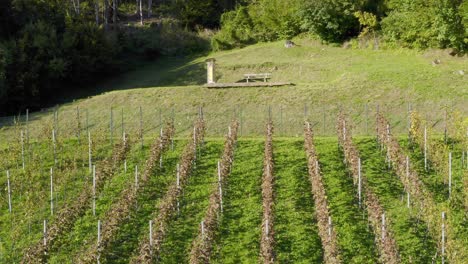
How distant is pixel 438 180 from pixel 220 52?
104ft

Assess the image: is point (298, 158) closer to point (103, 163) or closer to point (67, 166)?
point (103, 163)

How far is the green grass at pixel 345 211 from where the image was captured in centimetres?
1867

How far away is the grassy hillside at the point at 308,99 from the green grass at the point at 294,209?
4.43m

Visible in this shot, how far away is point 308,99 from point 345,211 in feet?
47.1

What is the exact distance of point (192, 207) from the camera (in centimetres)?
2236

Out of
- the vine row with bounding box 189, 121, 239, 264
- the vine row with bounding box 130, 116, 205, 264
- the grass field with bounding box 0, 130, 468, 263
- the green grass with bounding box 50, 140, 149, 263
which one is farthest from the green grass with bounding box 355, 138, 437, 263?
the green grass with bounding box 50, 140, 149, 263

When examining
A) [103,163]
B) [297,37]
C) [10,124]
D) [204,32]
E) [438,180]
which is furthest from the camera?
[204,32]

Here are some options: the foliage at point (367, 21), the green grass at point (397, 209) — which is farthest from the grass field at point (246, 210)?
the foliage at point (367, 21)

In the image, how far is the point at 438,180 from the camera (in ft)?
76.8

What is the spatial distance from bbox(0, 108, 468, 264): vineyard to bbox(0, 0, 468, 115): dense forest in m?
13.5

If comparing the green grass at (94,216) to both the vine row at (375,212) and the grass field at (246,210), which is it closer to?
the grass field at (246,210)

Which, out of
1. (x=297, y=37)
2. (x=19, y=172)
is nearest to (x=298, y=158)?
(x=19, y=172)

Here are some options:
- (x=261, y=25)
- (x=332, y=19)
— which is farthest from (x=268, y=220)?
(x=261, y=25)

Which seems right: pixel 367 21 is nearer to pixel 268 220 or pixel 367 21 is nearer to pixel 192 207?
pixel 192 207
